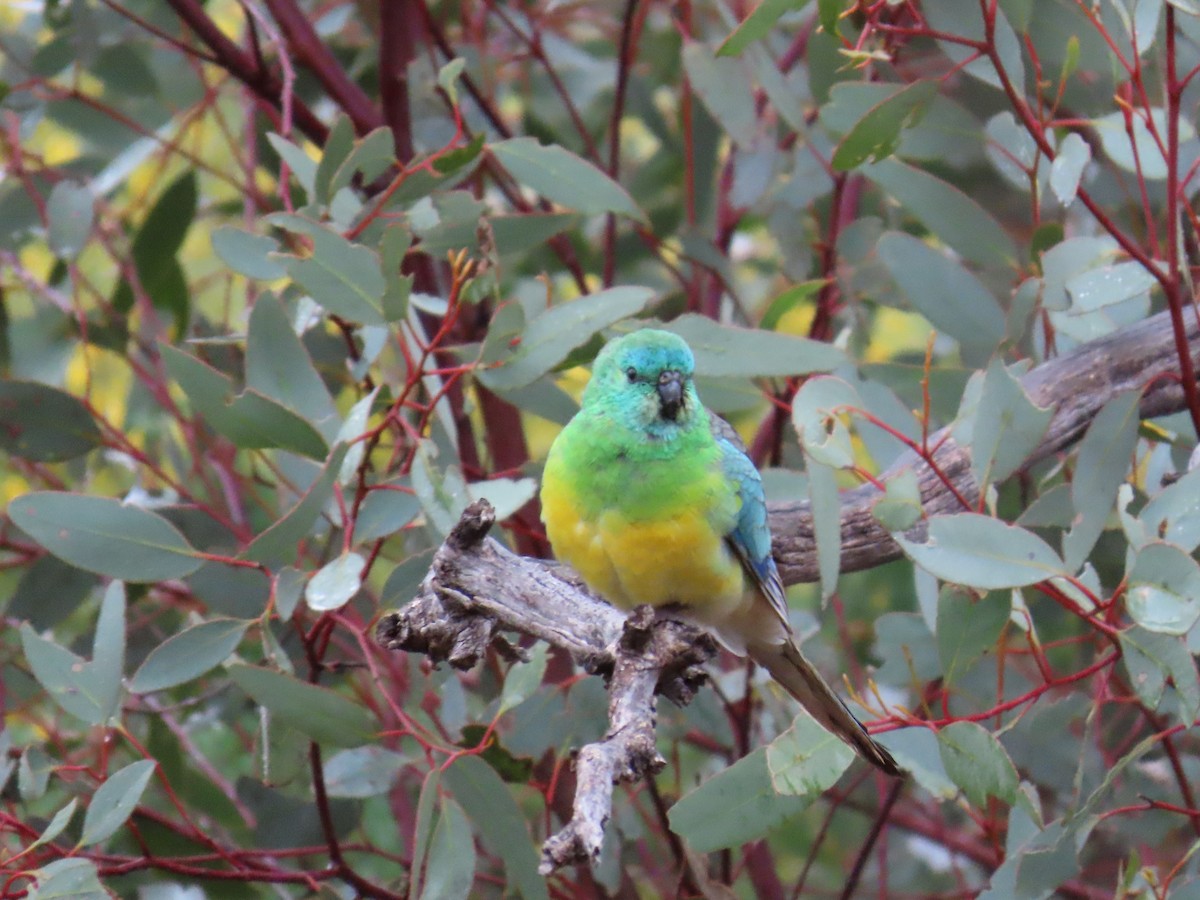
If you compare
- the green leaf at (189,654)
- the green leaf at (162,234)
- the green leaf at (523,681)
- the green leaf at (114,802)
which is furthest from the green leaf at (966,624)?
the green leaf at (162,234)

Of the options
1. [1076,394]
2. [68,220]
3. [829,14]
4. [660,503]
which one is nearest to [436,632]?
[660,503]

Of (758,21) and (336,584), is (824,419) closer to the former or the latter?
(758,21)

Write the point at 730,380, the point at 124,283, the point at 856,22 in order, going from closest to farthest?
the point at 730,380 → the point at 856,22 → the point at 124,283

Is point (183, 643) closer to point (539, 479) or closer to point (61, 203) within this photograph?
point (539, 479)

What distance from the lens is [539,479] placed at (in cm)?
273

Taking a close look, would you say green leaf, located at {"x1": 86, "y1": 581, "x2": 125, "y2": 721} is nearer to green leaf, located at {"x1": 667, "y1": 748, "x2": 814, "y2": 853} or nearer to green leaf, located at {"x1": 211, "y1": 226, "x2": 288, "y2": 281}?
green leaf, located at {"x1": 211, "y1": 226, "x2": 288, "y2": 281}

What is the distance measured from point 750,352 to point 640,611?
58 centimetres

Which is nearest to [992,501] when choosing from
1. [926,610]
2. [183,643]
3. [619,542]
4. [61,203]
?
[926,610]

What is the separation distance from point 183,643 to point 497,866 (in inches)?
46.2

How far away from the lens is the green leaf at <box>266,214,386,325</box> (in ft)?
6.95

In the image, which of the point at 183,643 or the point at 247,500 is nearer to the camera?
the point at 183,643

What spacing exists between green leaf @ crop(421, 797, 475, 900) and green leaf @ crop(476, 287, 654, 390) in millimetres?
694

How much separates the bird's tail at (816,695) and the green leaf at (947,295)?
26.4 inches

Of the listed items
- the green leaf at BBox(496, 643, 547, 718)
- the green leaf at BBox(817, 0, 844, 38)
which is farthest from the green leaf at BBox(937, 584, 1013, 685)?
the green leaf at BBox(817, 0, 844, 38)
